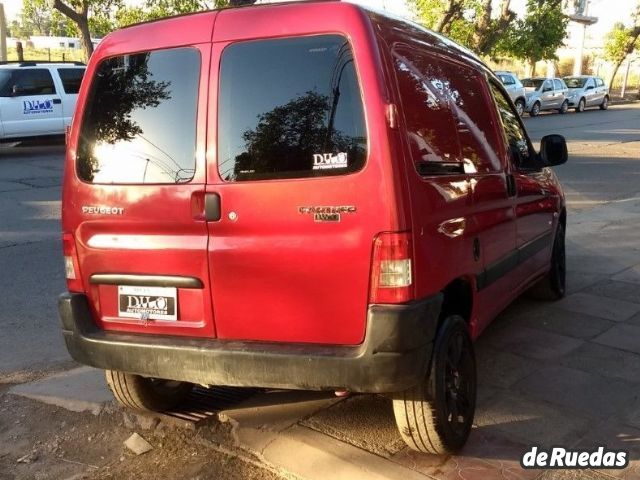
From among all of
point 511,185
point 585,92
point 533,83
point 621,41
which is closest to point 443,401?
point 511,185

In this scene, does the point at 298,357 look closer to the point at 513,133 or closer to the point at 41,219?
the point at 513,133

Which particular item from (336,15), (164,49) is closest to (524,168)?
(336,15)

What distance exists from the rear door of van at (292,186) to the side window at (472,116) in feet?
2.87

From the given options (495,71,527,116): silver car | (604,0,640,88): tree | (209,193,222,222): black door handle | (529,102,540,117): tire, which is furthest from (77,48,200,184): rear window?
(604,0,640,88): tree

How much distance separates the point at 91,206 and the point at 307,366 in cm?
130

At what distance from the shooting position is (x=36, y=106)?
50.9 ft

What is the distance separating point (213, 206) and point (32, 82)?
14.4 m

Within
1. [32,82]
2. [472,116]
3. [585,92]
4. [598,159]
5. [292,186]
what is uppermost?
[32,82]

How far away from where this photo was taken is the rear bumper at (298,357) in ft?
9.11

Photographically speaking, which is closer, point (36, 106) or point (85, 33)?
point (36, 106)

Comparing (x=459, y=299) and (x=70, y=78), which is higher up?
(x=70, y=78)

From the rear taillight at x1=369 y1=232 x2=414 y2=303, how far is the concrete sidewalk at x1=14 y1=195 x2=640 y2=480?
0.86m

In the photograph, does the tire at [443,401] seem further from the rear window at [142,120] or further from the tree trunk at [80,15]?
the tree trunk at [80,15]

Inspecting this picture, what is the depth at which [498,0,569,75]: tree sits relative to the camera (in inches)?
1266
